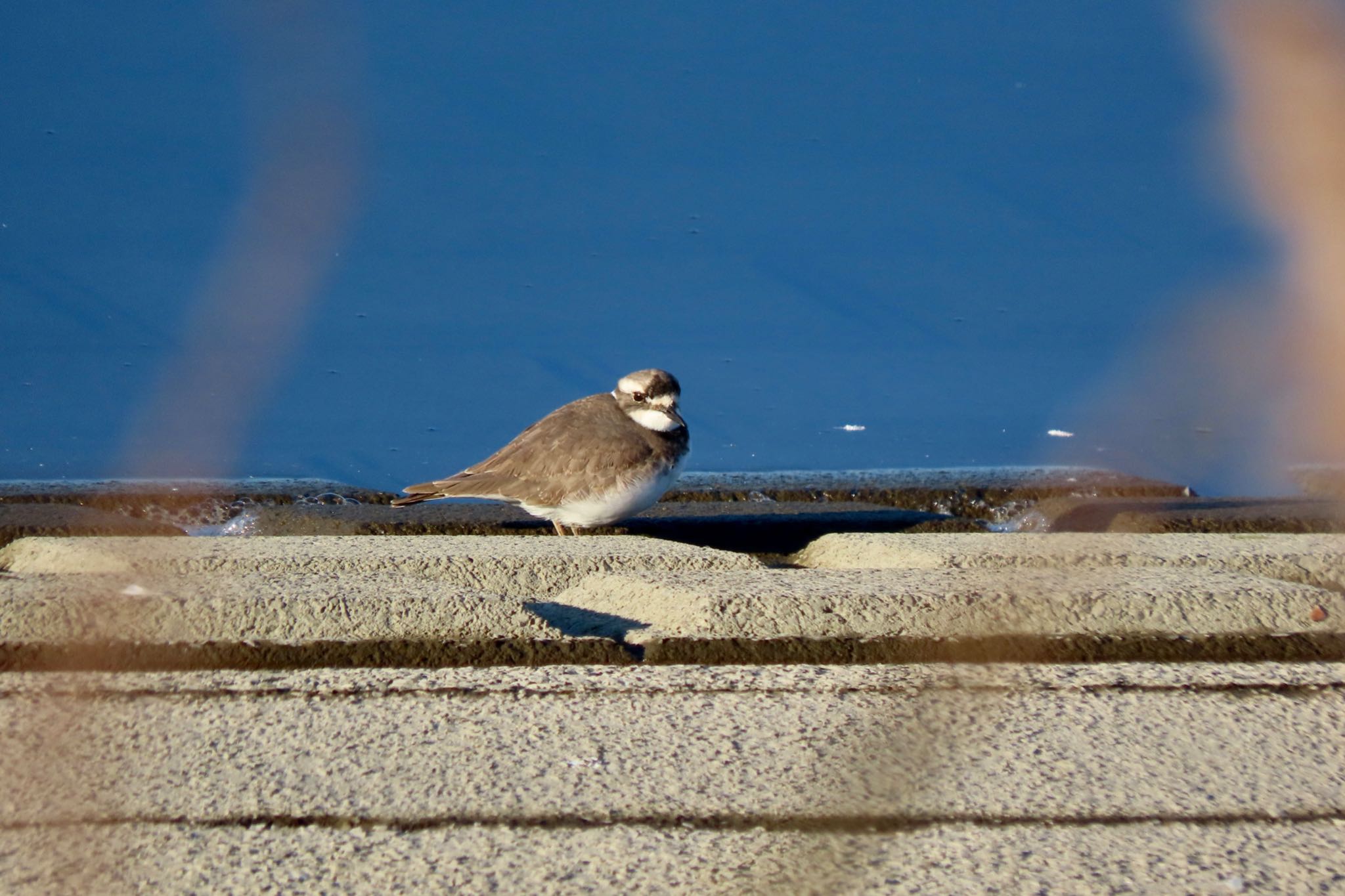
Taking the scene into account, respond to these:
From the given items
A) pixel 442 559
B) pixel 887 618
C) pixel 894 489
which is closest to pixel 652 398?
pixel 894 489

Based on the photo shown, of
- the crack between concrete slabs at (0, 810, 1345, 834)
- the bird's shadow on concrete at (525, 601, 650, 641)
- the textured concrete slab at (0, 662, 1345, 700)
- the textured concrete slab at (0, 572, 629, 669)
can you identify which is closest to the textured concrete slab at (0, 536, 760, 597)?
the bird's shadow on concrete at (525, 601, 650, 641)

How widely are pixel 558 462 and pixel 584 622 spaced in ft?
6.14

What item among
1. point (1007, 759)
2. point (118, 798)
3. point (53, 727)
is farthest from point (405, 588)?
point (53, 727)

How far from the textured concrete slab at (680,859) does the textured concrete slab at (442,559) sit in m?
1.49

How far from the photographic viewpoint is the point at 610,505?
4.59 m

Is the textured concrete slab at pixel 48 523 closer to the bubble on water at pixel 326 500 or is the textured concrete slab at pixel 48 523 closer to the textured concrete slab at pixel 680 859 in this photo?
the bubble on water at pixel 326 500

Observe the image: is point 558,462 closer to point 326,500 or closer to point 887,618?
point 326,500

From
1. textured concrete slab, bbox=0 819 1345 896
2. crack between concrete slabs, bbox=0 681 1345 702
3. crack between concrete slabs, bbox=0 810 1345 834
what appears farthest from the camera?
crack between concrete slabs, bbox=0 681 1345 702

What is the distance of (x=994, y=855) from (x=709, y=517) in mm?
3083

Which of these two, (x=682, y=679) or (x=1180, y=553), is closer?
(x=682, y=679)

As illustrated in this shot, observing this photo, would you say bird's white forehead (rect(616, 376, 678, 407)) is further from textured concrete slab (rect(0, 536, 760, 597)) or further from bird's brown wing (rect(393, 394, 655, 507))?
textured concrete slab (rect(0, 536, 760, 597))

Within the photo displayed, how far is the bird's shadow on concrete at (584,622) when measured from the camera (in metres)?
2.77

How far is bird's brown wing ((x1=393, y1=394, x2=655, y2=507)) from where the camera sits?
4.62 metres

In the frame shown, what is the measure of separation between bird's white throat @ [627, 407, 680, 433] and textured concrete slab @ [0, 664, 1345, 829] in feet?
8.89
